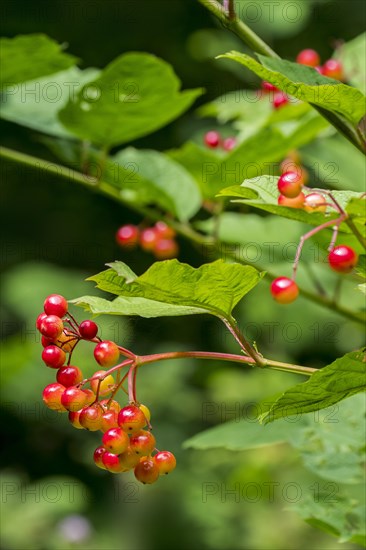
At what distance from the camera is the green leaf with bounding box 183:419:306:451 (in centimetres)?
140

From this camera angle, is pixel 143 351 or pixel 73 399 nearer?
pixel 73 399

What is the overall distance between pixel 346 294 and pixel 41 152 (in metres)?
2.49

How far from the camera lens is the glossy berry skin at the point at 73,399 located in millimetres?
868

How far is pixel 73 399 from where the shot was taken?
87 centimetres

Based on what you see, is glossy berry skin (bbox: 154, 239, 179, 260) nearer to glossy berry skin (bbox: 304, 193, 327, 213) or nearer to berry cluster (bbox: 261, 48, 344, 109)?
berry cluster (bbox: 261, 48, 344, 109)

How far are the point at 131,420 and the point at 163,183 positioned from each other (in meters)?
0.82

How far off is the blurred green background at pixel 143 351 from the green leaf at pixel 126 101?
1.90 metres

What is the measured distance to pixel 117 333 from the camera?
4.60 meters

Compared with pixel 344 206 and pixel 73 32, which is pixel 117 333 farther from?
pixel 344 206

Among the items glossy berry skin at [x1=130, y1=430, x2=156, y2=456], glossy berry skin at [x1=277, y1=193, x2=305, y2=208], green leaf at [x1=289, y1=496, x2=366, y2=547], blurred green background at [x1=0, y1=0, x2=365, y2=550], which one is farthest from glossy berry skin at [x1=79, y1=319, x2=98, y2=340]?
blurred green background at [x1=0, y1=0, x2=365, y2=550]

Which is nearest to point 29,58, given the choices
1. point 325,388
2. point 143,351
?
point 325,388

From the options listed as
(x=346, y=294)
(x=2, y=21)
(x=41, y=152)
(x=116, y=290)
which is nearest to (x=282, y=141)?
(x=116, y=290)

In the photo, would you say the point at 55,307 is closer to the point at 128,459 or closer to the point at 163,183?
the point at 128,459

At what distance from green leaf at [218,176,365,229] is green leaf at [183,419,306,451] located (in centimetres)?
58
